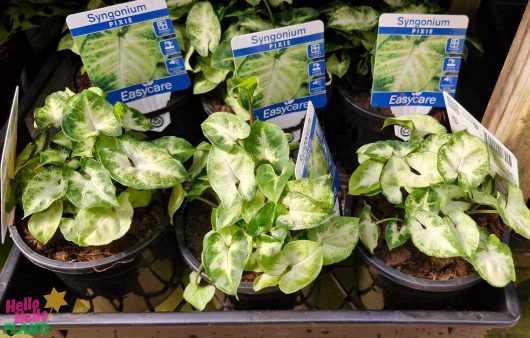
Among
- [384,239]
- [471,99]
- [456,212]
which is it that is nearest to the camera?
[456,212]

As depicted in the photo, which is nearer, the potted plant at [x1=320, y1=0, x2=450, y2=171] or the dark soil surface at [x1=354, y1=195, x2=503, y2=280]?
the dark soil surface at [x1=354, y1=195, x2=503, y2=280]

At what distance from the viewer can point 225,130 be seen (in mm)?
832

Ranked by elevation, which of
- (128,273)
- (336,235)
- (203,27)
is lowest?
(128,273)

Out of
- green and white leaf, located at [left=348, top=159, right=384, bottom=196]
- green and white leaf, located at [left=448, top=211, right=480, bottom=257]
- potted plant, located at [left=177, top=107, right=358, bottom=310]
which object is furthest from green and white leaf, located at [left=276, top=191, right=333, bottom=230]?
green and white leaf, located at [left=448, top=211, right=480, bottom=257]

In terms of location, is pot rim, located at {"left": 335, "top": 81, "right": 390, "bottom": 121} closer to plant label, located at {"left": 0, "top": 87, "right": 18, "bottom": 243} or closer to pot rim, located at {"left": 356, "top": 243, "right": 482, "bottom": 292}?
pot rim, located at {"left": 356, "top": 243, "right": 482, "bottom": 292}

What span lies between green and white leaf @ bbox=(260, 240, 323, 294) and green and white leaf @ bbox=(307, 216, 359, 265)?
5 cm

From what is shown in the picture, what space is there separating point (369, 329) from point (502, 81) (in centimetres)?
48

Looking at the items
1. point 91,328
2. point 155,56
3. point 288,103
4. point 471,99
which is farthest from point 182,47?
point 471,99

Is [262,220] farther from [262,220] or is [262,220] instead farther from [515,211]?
[515,211]

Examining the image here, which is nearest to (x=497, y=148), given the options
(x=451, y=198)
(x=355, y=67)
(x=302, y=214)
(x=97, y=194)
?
(x=451, y=198)

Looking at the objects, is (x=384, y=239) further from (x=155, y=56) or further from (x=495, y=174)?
(x=155, y=56)

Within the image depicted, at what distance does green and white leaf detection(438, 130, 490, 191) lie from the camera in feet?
2.64

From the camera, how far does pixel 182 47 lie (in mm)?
1106

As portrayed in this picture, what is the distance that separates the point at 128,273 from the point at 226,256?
0.80 ft
